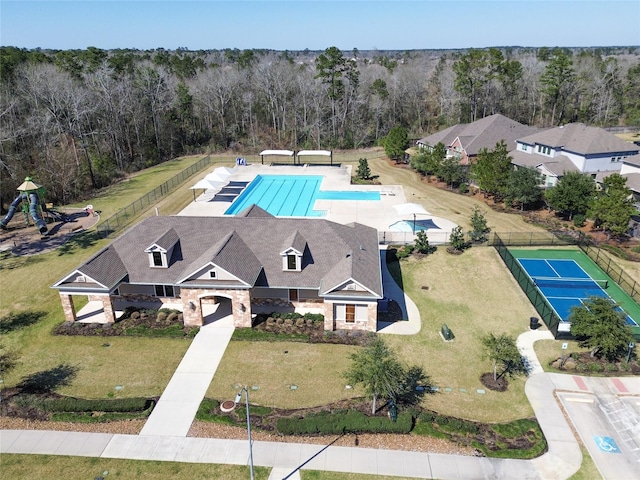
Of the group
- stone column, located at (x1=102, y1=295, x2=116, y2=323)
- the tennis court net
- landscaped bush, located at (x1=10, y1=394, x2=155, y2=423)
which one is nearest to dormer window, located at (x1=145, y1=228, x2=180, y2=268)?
stone column, located at (x1=102, y1=295, x2=116, y2=323)

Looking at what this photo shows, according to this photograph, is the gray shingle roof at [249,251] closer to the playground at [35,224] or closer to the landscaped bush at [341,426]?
the landscaped bush at [341,426]

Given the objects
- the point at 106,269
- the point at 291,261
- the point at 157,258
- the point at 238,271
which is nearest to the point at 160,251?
the point at 157,258

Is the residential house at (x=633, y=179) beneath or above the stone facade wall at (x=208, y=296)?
above

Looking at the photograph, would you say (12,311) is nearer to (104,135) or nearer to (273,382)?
(273,382)

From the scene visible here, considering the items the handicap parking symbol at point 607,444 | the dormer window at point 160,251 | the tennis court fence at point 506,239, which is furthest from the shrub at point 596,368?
the dormer window at point 160,251

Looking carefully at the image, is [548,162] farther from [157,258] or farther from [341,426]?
[157,258]

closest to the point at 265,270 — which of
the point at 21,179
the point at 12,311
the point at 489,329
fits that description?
the point at 489,329
